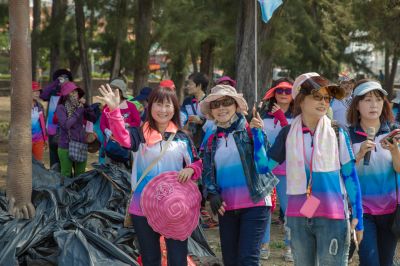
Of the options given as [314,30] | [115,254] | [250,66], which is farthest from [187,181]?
[314,30]

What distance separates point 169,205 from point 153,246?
34cm

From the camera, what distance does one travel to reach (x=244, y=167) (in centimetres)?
482

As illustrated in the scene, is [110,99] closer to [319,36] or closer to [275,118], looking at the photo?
[275,118]

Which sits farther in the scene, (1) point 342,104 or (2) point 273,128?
(1) point 342,104

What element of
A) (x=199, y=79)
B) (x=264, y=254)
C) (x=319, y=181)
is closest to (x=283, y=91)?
(x=264, y=254)

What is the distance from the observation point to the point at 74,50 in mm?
20609

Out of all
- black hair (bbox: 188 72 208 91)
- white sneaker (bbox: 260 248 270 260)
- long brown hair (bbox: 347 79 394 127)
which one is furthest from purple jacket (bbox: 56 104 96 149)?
long brown hair (bbox: 347 79 394 127)

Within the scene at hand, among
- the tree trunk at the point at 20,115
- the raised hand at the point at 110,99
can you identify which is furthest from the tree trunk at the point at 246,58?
the raised hand at the point at 110,99

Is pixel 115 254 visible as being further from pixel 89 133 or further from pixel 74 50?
pixel 74 50

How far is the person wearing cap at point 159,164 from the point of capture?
478 cm

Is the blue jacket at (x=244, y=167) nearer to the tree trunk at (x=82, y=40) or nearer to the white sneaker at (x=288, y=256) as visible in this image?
the white sneaker at (x=288, y=256)

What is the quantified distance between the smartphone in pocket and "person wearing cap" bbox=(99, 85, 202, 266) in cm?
93

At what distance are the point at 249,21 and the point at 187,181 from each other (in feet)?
20.8

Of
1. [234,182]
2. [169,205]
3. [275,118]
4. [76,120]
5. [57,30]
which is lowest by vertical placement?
[169,205]
